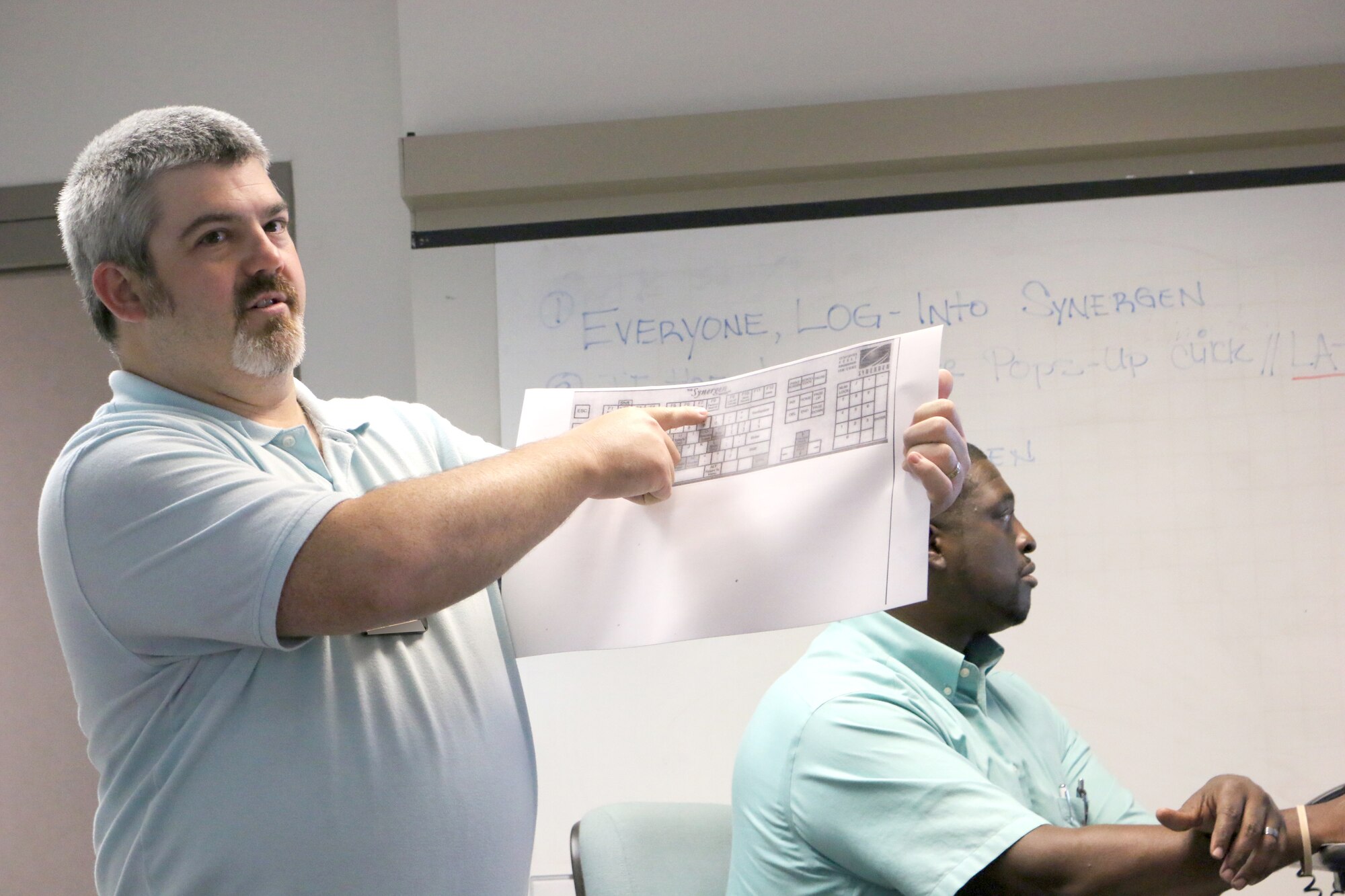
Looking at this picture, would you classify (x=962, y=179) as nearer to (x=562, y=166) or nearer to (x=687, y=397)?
(x=562, y=166)

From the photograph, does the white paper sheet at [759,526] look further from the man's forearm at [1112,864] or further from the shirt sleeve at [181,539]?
the man's forearm at [1112,864]

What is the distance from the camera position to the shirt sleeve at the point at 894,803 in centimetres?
131

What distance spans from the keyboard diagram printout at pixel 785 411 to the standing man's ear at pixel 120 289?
501 mm

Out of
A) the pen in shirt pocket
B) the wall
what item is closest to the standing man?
the pen in shirt pocket

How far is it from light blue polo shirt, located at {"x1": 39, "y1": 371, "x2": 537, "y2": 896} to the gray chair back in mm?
538

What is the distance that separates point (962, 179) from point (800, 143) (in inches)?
15.9

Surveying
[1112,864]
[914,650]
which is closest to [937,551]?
[914,650]

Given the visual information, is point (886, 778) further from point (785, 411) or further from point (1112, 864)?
point (785, 411)

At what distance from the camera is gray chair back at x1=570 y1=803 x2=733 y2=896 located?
1.59 meters

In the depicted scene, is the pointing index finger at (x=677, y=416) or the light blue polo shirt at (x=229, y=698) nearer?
the light blue polo shirt at (x=229, y=698)

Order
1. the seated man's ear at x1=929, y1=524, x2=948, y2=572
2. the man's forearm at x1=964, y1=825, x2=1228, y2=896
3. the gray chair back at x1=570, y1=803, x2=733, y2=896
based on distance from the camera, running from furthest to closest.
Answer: the seated man's ear at x1=929, y1=524, x2=948, y2=572 → the gray chair back at x1=570, y1=803, x2=733, y2=896 → the man's forearm at x1=964, y1=825, x2=1228, y2=896

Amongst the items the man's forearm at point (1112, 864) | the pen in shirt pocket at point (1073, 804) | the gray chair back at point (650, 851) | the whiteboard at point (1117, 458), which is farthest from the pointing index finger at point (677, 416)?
the whiteboard at point (1117, 458)

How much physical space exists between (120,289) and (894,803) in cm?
103

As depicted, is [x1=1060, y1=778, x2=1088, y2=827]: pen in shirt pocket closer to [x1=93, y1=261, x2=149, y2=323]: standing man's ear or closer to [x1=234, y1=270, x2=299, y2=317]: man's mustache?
[x1=234, y1=270, x2=299, y2=317]: man's mustache
